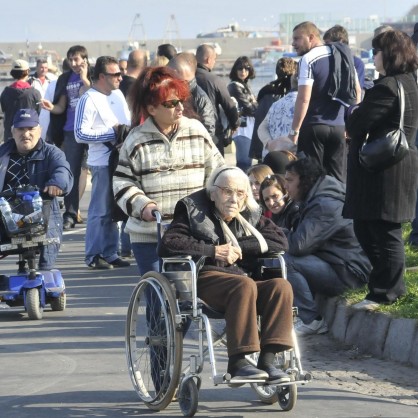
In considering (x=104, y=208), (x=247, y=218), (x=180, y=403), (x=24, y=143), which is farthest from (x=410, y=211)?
(x=104, y=208)

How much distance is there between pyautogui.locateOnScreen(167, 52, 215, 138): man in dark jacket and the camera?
11812mm

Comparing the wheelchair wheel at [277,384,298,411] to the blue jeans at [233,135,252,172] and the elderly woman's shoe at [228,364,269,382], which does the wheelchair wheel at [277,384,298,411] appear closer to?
the elderly woman's shoe at [228,364,269,382]

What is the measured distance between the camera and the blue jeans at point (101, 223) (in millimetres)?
12703

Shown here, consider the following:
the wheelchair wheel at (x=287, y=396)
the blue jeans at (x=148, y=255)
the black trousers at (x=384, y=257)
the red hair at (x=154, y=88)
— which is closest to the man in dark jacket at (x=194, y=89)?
the black trousers at (x=384, y=257)

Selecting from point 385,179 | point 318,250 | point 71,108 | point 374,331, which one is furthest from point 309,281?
point 71,108

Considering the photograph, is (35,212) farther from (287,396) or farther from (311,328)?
(287,396)

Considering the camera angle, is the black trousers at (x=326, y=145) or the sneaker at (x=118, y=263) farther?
the sneaker at (x=118, y=263)

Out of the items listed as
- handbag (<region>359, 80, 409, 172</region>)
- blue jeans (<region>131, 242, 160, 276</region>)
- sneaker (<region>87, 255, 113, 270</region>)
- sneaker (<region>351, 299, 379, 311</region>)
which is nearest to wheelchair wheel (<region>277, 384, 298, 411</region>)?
blue jeans (<region>131, 242, 160, 276</region>)

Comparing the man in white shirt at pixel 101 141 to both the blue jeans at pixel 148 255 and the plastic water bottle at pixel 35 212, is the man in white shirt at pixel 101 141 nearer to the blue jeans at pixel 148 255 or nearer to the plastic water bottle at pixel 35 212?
the plastic water bottle at pixel 35 212

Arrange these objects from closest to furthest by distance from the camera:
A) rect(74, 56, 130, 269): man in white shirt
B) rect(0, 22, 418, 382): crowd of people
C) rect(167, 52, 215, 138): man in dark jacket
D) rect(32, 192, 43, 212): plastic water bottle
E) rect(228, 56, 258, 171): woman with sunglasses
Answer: rect(0, 22, 418, 382): crowd of people < rect(32, 192, 43, 212): plastic water bottle < rect(167, 52, 215, 138): man in dark jacket < rect(74, 56, 130, 269): man in white shirt < rect(228, 56, 258, 171): woman with sunglasses

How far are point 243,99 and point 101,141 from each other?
4.54m

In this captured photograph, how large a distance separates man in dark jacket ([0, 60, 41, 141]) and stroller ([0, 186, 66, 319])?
6457mm

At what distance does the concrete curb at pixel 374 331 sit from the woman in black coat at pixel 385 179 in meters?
0.14

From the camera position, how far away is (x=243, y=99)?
16.8 m
